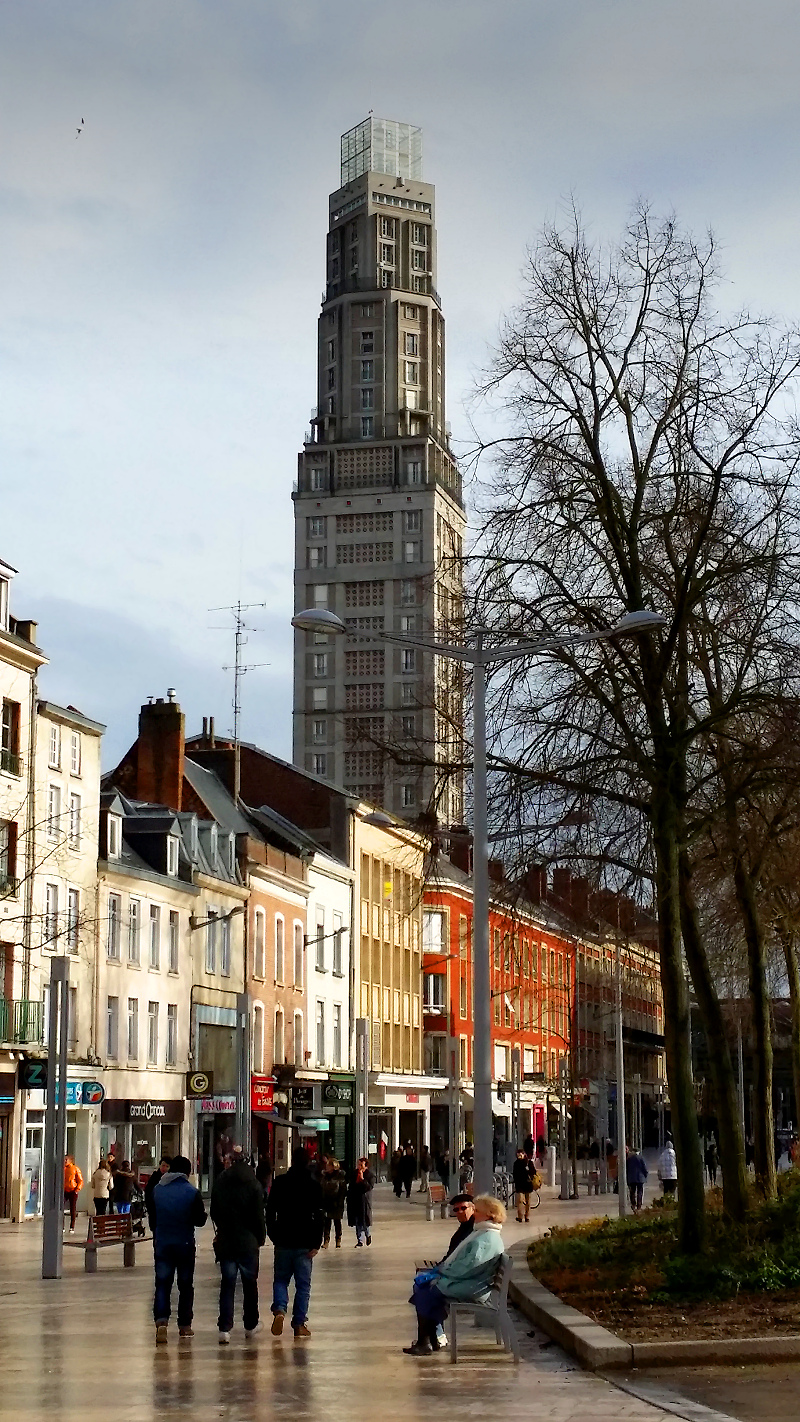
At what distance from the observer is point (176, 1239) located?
18031 millimetres

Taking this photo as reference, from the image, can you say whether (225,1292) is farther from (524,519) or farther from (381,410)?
(381,410)

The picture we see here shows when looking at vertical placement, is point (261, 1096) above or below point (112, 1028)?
below

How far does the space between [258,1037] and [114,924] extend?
11.8 metres

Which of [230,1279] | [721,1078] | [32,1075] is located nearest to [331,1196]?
[721,1078]

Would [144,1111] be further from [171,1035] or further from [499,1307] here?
[499,1307]

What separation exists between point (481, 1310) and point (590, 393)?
11995 mm

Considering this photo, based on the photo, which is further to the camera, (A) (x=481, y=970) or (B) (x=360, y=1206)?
(B) (x=360, y=1206)

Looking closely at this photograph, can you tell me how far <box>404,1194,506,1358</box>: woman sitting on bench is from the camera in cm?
1596

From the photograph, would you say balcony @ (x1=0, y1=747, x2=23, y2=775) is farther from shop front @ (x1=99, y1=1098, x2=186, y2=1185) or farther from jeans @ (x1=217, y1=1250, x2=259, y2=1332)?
jeans @ (x1=217, y1=1250, x2=259, y2=1332)

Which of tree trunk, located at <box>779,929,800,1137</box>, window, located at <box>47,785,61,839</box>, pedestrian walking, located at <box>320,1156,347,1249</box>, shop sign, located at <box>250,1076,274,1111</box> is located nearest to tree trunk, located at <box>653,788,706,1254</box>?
tree trunk, located at <box>779,929,800,1137</box>

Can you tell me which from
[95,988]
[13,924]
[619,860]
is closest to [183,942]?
[95,988]

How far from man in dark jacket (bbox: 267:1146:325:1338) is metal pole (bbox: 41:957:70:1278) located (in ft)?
26.4

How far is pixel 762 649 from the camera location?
2308 cm

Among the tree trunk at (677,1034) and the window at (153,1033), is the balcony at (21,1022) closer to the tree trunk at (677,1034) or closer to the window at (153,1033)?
the window at (153,1033)
